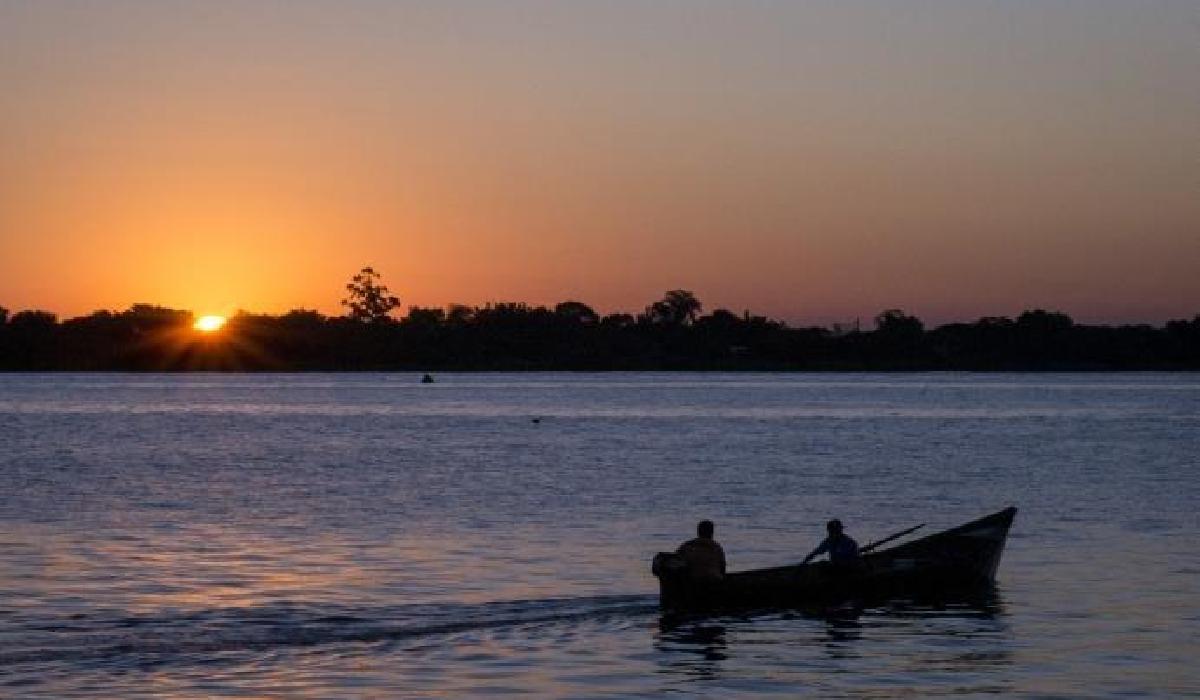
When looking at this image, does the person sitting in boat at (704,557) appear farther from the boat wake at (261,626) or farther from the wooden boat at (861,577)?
the boat wake at (261,626)

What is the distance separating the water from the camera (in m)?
24.2

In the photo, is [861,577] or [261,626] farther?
[861,577]

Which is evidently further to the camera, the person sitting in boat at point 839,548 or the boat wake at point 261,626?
the person sitting in boat at point 839,548

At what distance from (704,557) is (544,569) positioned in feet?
23.7

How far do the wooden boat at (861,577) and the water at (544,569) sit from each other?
43cm

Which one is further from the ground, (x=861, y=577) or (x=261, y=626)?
(x=861, y=577)

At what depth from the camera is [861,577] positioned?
30.7m

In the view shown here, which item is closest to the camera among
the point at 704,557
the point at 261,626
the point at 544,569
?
the point at 261,626

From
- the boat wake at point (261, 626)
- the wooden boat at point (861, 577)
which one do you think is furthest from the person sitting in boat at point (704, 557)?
the boat wake at point (261, 626)

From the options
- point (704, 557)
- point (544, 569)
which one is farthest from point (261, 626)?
point (544, 569)

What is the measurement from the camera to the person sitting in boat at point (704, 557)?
29203 millimetres

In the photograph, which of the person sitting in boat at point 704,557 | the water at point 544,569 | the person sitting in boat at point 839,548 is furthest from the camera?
the person sitting in boat at point 839,548

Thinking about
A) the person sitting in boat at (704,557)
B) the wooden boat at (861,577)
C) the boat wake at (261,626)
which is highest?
the person sitting in boat at (704,557)

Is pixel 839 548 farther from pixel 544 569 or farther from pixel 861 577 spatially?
pixel 544 569
